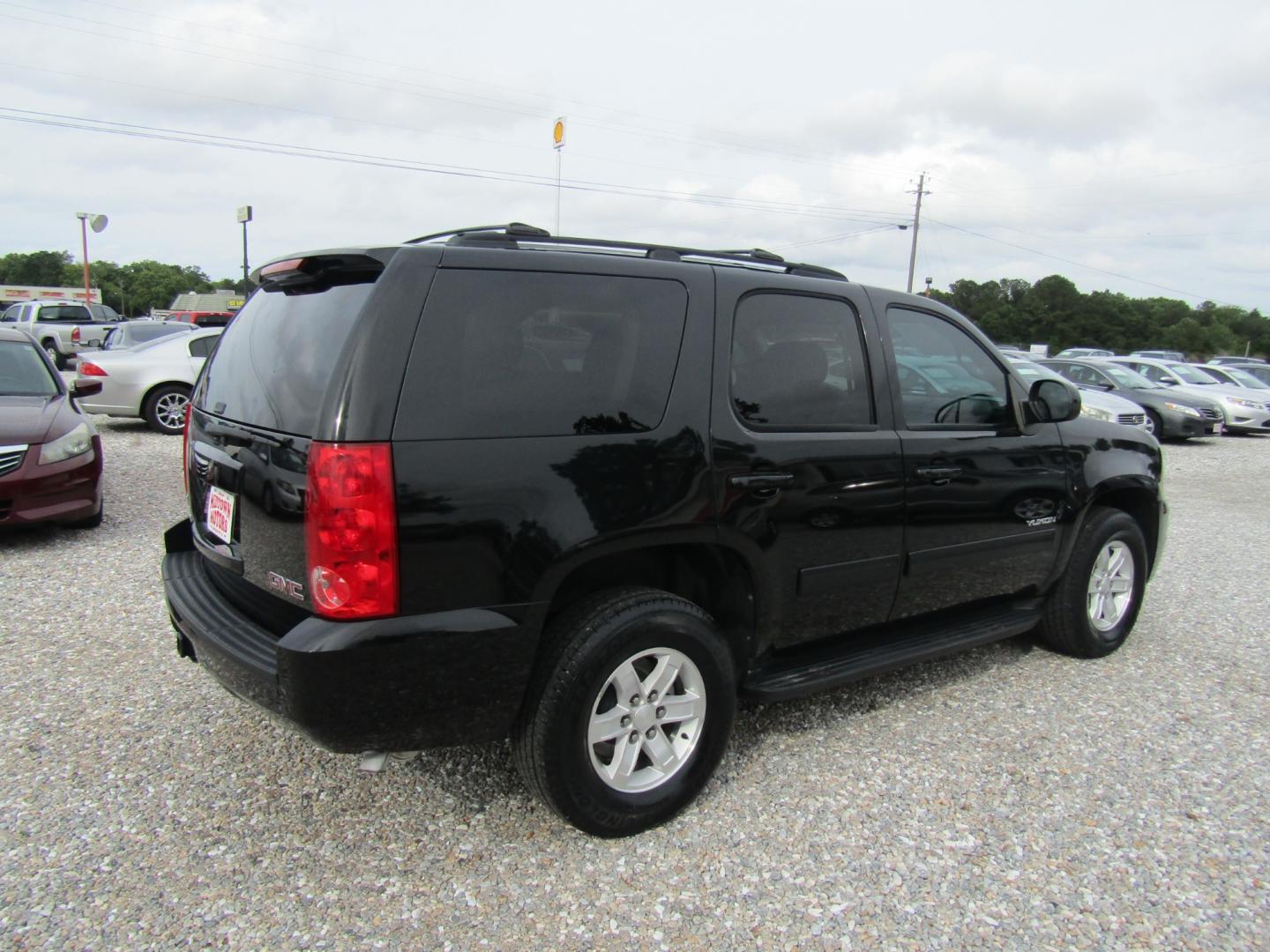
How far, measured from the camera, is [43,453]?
6.02m

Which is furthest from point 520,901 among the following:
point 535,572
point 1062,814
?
point 1062,814

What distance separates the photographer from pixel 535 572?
2443mm

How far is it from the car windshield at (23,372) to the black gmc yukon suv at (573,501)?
461 cm

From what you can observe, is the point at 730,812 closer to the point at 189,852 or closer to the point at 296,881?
the point at 296,881

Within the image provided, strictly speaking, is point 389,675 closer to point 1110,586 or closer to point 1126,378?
point 1110,586

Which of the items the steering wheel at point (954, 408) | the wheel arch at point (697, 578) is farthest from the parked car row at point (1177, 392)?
the wheel arch at point (697, 578)

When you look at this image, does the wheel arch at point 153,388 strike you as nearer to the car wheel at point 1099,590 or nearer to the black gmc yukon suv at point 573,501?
the black gmc yukon suv at point 573,501

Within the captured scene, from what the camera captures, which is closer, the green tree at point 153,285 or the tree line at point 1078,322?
the tree line at point 1078,322

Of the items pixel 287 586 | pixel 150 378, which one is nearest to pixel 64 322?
pixel 150 378

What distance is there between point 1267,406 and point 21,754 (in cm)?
2138

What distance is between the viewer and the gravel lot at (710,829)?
7.75 ft

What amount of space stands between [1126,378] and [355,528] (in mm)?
18295

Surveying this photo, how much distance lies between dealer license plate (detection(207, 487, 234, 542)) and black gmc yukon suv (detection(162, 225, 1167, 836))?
0.02 meters

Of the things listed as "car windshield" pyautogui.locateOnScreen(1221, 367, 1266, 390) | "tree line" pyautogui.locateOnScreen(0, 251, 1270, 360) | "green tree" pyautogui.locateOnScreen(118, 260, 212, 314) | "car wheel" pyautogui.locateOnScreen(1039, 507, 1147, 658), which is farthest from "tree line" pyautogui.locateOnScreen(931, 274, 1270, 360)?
"green tree" pyautogui.locateOnScreen(118, 260, 212, 314)
